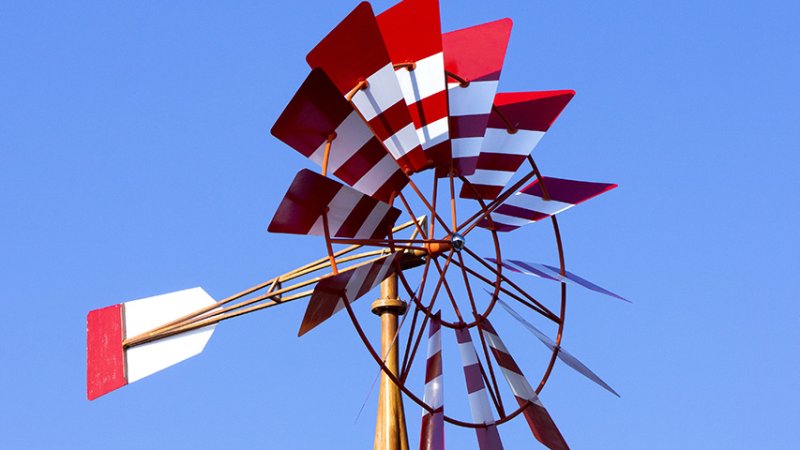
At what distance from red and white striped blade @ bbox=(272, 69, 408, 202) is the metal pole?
869mm

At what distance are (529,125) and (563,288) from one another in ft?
2.54

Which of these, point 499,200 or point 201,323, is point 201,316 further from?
point 499,200

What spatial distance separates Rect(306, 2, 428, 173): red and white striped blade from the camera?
465 centimetres

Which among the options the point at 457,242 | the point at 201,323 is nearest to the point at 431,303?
the point at 457,242

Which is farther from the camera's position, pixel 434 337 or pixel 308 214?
pixel 434 337

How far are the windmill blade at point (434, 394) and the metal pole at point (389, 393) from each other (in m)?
0.25

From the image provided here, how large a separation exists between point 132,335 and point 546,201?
7.96 ft

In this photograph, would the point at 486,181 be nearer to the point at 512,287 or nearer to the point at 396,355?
the point at 512,287

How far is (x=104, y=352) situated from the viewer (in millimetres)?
6086

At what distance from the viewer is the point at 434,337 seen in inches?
202

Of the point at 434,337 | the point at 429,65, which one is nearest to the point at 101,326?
the point at 434,337

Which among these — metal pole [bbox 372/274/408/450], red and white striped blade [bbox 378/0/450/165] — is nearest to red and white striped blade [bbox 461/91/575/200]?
red and white striped blade [bbox 378/0/450/165]

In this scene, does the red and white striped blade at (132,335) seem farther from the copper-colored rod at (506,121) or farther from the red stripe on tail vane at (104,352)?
the copper-colored rod at (506,121)

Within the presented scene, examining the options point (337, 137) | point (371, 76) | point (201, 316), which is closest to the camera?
point (337, 137)
